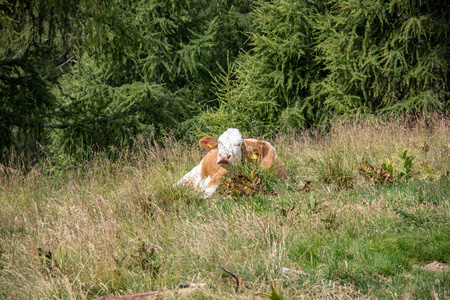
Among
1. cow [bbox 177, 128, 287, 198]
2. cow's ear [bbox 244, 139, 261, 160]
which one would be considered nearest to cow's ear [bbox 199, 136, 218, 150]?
cow [bbox 177, 128, 287, 198]

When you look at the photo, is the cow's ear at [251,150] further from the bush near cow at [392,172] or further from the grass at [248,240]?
the bush near cow at [392,172]

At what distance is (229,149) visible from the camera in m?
4.97

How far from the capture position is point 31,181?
19.5 feet

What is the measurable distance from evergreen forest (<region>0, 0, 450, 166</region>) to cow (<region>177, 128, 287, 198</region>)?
7.40ft

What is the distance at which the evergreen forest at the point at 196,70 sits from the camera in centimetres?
742

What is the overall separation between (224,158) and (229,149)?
0.20m

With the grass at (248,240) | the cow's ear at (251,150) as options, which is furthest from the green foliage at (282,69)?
the grass at (248,240)

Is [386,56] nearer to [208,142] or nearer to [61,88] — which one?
[208,142]

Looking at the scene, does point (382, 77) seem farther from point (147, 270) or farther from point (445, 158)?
point (147, 270)

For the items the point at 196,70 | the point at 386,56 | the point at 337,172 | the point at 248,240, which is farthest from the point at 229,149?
the point at 196,70

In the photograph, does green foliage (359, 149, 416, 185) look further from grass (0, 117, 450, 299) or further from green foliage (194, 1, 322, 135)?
green foliage (194, 1, 322, 135)

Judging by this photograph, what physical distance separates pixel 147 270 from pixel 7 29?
5.73 metres

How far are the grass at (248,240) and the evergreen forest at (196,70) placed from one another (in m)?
2.74

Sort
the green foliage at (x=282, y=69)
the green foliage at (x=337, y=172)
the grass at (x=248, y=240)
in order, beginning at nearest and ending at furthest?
1. the grass at (x=248, y=240)
2. the green foliage at (x=337, y=172)
3. the green foliage at (x=282, y=69)
